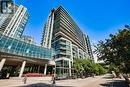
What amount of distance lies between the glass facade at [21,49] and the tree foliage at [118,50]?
89.9 feet

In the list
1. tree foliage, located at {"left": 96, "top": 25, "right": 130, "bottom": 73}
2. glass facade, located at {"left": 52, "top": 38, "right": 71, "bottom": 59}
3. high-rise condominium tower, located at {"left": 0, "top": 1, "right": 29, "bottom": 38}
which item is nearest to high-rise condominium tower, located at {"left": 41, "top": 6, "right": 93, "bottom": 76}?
glass facade, located at {"left": 52, "top": 38, "right": 71, "bottom": 59}

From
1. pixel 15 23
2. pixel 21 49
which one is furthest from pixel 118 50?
pixel 15 23

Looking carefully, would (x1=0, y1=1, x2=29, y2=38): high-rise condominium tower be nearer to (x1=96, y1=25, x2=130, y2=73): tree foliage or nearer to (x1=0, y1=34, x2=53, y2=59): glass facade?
(x1=0, y1=34, x2=53, y2=59): glass facade

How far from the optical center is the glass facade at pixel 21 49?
4231 centimetres

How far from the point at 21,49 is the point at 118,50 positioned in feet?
110

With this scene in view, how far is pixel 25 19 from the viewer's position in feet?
411

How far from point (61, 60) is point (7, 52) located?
104 feet

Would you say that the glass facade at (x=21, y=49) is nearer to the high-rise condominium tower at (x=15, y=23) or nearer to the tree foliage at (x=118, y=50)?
the tree foliage at (x=118, y=50)

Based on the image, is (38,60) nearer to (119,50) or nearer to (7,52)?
(7,52)

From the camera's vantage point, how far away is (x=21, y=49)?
155 feet

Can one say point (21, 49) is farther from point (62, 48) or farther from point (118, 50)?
point (118, 50)

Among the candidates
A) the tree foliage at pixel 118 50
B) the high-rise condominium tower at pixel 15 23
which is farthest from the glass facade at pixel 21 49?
the high-rise condominium tower at pixel 15 23

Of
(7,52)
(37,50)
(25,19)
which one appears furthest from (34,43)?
(25,19)

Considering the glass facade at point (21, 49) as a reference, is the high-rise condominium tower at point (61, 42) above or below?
above
